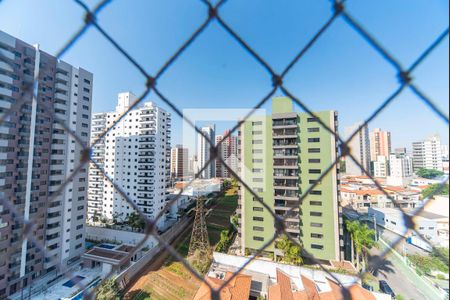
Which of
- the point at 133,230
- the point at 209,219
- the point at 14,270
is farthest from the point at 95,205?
the point at 209,219

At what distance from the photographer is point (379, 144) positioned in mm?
17859

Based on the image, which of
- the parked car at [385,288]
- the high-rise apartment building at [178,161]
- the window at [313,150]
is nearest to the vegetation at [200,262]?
the parked car at [385,288]

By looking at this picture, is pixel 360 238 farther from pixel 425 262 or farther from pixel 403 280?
pixel 425 262

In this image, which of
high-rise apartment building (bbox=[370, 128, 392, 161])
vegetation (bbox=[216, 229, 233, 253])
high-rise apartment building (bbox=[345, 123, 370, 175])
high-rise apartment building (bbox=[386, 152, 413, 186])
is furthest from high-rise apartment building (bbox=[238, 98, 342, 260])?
high-rise apartment building (bbox=[370, 128, 392, 161])

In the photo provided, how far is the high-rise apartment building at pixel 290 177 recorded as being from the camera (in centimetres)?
621

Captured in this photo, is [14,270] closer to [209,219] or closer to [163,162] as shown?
[163,162]

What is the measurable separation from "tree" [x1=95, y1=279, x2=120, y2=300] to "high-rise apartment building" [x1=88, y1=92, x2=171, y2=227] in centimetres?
403

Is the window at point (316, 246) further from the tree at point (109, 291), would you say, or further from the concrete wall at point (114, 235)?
the concrete wall at point (114, 235)

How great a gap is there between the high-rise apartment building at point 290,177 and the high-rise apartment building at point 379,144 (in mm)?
14382

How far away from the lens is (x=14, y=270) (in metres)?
5.69

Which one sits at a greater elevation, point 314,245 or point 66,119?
point 66,119

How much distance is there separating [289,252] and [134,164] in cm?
760

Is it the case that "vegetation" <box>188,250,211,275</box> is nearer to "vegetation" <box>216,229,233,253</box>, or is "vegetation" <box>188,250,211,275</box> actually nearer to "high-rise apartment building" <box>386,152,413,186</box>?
"vegetation" <box>216,229,233,253</box>

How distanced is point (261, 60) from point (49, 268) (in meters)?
9.25
